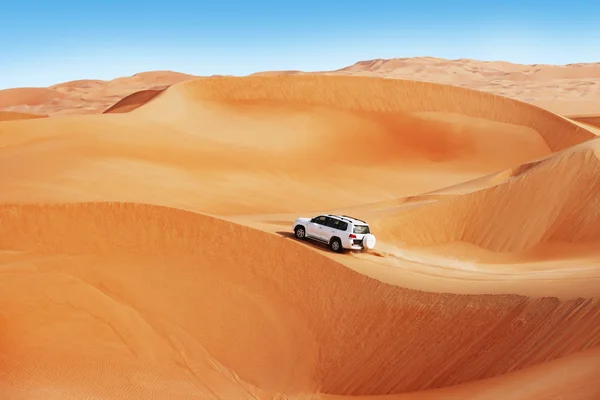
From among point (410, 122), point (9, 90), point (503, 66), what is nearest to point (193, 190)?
point (410, 122)

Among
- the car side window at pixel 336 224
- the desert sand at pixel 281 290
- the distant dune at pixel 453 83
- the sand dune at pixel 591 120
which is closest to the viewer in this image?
the desert sand at pixel 281 290

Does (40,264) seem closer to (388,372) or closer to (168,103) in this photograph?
(388,372)

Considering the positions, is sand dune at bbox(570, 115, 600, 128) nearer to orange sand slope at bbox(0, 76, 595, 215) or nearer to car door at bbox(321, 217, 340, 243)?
orange sand slope at bbox(0, 76, 595, 215)

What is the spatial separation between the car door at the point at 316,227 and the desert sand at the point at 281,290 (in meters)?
0.69

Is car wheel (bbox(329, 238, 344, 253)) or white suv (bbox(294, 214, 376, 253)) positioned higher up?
white suv (bbox(294, 214, 376, 253))

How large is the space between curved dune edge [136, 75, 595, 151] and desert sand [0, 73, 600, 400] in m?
19.7

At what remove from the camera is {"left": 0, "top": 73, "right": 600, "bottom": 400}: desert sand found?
539 inches

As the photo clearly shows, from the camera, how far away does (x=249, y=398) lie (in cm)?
1421

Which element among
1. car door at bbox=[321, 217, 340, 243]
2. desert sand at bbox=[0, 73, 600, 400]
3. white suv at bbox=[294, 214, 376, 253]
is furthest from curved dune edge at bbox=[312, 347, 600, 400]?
car door at bbox=[321, 217, 340, 243]

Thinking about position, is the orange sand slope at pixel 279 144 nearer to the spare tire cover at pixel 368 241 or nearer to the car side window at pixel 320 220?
the car side window at pixel 320 220

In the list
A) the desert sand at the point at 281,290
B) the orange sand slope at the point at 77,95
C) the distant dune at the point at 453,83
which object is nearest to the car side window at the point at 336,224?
the desert sand at the point at 281,290

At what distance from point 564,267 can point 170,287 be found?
34.4ft

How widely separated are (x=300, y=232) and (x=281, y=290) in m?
4.25

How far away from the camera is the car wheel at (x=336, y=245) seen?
801 inches
